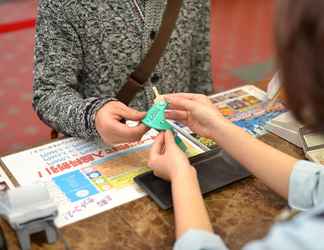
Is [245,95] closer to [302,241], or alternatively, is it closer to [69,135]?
[69,135]

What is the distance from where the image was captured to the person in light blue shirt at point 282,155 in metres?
0.63

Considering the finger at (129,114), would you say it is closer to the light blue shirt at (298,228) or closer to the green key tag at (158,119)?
the green key tag at (158,119)

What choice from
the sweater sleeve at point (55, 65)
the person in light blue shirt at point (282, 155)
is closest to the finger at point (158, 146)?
the person in light blue shirt at point (282, 155)

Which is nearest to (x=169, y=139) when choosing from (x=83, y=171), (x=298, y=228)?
(x=83, y=171)

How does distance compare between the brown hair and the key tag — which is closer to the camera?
the brown hair

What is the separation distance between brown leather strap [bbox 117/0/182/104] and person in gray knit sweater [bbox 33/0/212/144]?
0.06ft

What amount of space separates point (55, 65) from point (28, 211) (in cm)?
52

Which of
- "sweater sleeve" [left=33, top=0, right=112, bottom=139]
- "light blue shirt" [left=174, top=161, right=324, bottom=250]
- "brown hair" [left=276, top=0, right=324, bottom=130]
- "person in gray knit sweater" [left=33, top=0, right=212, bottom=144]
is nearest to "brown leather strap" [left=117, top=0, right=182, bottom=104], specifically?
"person in gray knit sweater" [left=33, top=0, right=212, bottom=144]

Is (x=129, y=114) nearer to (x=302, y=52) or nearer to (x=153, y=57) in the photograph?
(x=153, y=57)

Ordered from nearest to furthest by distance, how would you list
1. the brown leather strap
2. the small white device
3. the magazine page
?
the small white device
the magazine page
the brown leather strap

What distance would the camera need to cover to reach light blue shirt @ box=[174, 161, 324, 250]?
662 millimetres

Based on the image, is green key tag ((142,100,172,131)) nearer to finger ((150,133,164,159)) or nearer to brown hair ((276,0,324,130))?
finger ((150,133,164,159))

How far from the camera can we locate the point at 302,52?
2.06ft

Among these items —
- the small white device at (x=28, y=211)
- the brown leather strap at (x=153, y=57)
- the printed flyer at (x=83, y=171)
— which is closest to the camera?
the small white device at (x=28, y=211)
